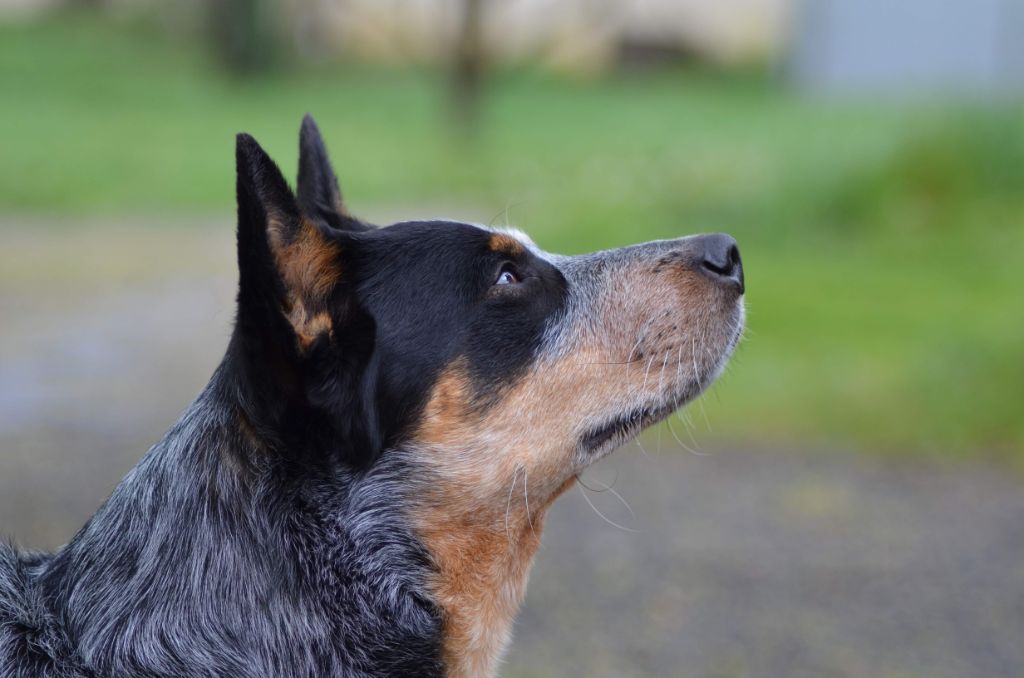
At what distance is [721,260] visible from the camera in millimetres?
3656

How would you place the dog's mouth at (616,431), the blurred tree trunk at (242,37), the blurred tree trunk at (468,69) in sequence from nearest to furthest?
the dog's mouth at (616,431), the blurred tree trunk at (468,69), the blurred tree trunk at (242,37)

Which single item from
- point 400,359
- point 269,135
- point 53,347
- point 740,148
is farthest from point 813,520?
point 269,135

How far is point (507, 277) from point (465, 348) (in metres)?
0.29

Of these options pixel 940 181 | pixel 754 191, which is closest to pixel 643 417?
pixel 940 181

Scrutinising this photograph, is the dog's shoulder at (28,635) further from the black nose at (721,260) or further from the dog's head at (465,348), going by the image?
the black nose at (721,260)

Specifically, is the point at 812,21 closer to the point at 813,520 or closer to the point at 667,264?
the point at 813,520

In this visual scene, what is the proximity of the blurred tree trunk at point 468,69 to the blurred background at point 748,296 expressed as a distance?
56 millimetres

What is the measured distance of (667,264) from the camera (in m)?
Answer: 3.72

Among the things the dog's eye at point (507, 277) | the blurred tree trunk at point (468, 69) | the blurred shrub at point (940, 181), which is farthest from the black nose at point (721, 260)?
the blurred tree trunk at point (468, 69)

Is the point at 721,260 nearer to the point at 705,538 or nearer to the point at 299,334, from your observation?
the point at 299,334

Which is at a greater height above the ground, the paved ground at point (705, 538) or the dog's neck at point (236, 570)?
the dog's neck at point (236, 570)

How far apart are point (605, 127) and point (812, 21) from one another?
39.6 feet

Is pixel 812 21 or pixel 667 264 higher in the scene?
pixel 667 264

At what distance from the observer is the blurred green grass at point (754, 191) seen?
353 inches
